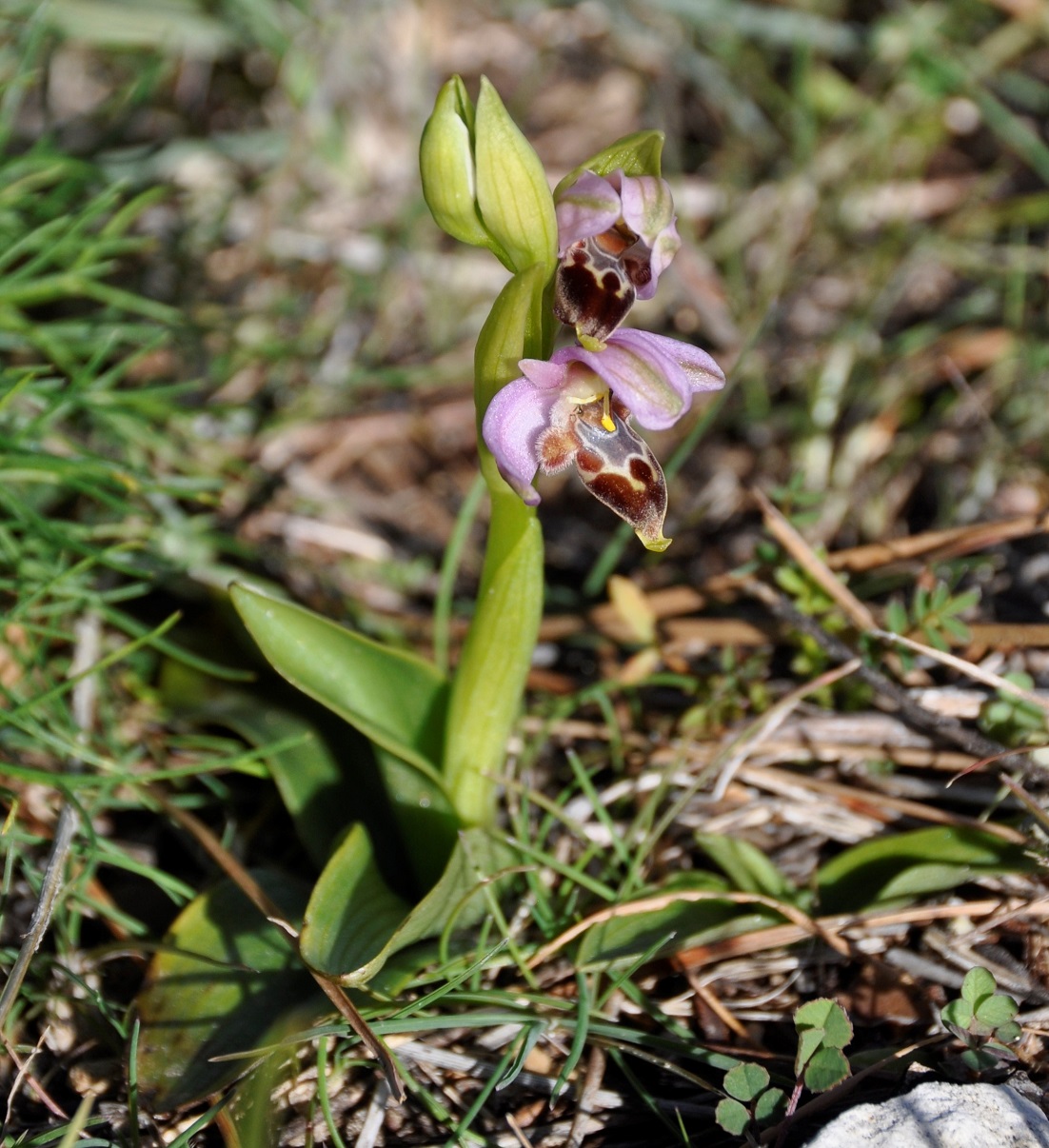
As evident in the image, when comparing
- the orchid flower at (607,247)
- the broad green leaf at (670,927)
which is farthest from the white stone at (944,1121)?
the orchid flower at (607,247)

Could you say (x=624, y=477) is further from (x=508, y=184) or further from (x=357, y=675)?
(x=357, y=675)

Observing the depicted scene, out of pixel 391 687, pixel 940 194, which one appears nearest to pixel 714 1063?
pixel 391 687

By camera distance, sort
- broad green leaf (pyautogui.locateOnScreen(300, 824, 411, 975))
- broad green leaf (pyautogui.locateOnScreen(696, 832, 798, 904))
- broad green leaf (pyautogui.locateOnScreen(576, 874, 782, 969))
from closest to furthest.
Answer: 1. broad green leaf (pyautogui.locateOnScreen(300, 824, 411, 975))
2. broad green leaf (pyautogui.locateOnScreen(576, 874, 782, 969))
3. broad green leaf (pyautogui.locateOnScreen(696, 832, 798, 904))

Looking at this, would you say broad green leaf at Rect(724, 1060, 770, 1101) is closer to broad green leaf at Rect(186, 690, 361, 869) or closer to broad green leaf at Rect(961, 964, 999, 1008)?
broad green leaf at Rect(961, 964, 999, 1008)

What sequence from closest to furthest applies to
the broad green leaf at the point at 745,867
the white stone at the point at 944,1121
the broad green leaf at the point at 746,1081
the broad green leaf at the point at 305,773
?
the white stone at the point at 944,1121
the broad green leaf at the point at 746,1081
the broad green leaf at the point at 745,867
the broad green leaf at the point at 305,773

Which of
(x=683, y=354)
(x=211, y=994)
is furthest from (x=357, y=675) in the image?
(x=683, y=354)

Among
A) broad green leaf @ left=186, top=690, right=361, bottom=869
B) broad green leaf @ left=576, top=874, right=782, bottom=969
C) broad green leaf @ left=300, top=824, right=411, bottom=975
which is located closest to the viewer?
broad green leaf @ left=300, top=824, right=411, bottom=975

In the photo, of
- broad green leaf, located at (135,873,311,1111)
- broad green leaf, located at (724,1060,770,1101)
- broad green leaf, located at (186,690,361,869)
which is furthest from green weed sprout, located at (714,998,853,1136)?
broad green leaf, located at (186,690,361,869)

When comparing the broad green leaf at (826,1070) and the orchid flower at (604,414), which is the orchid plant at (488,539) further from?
the broad green leaf at (826,1070)
